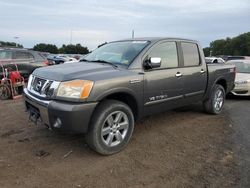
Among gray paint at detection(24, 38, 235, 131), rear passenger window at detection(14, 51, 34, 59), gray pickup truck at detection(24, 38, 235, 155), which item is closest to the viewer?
gray pickup truck at detection(24, 38, 235, 155)

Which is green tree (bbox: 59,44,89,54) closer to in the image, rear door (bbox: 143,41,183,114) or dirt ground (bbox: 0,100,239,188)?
rear door (bbox: 143,41,183,114)

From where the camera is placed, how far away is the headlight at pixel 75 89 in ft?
13.8

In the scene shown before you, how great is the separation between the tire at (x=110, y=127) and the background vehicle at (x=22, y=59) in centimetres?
780

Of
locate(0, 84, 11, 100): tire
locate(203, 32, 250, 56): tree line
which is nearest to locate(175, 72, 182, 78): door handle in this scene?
locate(0, 84, 11, 100): tire

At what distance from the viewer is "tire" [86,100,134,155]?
14.3ft

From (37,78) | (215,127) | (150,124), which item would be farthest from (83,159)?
(215,127)

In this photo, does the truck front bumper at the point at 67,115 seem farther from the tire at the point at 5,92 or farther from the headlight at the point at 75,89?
the tire at the point at 5,92

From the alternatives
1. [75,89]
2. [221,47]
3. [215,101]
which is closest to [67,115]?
[75,89]

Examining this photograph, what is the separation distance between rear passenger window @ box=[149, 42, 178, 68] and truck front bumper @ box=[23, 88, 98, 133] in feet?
5.76

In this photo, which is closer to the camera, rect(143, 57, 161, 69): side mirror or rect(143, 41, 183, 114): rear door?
rect(143, 57, 161, 69): side mirror

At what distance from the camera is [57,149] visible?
4754 millimetres

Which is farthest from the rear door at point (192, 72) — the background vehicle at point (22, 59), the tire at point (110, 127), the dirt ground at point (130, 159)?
the background vehicle at point (22, 59)

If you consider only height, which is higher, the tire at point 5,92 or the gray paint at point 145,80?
the gray paint at point 145,80

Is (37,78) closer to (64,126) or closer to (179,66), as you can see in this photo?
(64,126)
